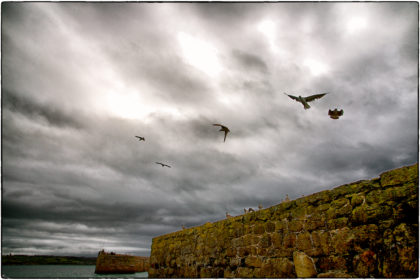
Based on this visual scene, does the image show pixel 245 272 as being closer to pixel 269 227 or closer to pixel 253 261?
pixel 253 261

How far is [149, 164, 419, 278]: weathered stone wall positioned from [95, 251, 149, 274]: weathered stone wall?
38888 mm

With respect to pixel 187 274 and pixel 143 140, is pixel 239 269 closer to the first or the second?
pixel 187 274

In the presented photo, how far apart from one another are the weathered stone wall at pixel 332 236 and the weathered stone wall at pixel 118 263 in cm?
3889

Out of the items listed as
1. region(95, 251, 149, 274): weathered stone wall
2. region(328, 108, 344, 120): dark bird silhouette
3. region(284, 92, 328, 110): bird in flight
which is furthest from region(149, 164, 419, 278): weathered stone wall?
region(95, 251, 149, 274): weathered stone wall

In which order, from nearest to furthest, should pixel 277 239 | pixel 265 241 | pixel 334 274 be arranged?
1. pixel 334 274
2. pixel 277 239
3. pixel 265 241

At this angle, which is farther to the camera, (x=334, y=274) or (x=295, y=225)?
(x=295, y=225)

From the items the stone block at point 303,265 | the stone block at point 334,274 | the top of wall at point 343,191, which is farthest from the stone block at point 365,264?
the top of wall at point 343,191

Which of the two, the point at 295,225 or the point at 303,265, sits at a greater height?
the point at 295,225

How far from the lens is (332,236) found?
12.9 feet

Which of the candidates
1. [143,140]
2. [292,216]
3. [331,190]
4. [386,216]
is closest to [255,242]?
[292,216]

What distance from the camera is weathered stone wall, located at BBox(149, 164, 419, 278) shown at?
3225 mm

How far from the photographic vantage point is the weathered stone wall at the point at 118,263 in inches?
1657

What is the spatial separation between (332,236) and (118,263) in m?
48.1

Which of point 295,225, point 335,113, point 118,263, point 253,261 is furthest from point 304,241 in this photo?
point 118,263
